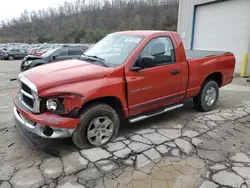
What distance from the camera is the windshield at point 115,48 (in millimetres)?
3669

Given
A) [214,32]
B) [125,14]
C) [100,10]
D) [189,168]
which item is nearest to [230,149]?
[189,168]

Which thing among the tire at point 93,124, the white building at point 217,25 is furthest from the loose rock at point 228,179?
the white building at point 217,25

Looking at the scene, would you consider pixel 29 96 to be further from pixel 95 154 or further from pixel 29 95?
pixel 95 154

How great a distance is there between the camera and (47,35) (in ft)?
247

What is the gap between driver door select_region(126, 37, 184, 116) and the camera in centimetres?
361

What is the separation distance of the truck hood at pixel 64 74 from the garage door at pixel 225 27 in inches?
339

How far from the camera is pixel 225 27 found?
10.3 metres

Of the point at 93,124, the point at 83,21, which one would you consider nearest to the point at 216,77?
the point at 93,124

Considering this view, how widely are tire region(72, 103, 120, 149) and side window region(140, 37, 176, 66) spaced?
1177mm

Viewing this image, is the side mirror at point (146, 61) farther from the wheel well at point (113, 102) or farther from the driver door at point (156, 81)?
the wheel well at point (113, 102)

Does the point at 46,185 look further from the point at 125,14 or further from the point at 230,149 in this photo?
the point at 125,14

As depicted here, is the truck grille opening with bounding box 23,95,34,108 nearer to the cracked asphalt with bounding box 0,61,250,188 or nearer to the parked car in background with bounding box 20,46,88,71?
the cracked asphalt with bounding box 0,61,250,188

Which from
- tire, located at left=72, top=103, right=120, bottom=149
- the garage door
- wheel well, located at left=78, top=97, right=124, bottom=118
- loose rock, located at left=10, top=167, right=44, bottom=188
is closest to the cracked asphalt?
loose rock, located at left=10, top=167, right=44, bottom=188

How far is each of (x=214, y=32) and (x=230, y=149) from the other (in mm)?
8878
